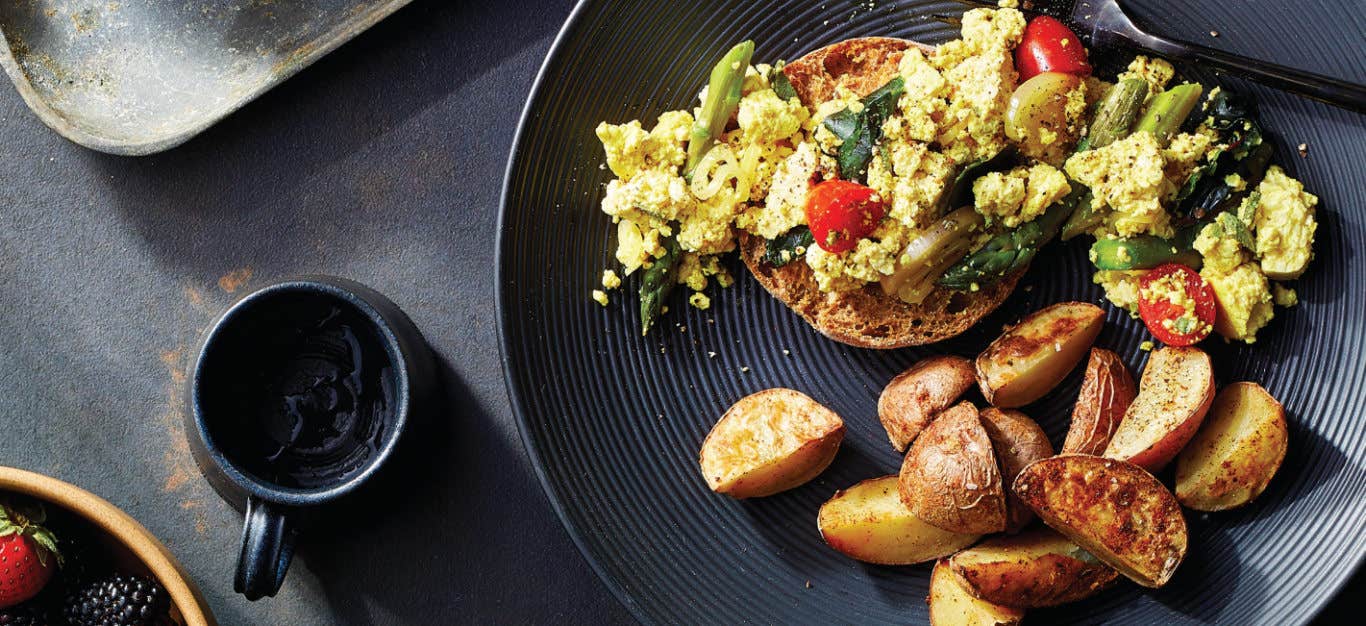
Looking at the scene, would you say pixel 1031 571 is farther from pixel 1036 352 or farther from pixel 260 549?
pixel 260 549

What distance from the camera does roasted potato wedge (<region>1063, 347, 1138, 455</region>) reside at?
2766mm

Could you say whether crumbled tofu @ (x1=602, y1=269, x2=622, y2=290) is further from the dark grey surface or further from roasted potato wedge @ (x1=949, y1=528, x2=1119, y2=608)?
roasted potato wedge @ (x1=949, y1=528, x2=1119, y2=608)

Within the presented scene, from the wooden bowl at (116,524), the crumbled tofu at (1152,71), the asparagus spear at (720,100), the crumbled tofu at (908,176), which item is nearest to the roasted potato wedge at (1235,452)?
the crumbled tofu at (1152,71)

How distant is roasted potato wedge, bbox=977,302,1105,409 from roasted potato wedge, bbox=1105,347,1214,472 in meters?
0.20

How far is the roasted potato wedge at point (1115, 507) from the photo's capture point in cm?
257

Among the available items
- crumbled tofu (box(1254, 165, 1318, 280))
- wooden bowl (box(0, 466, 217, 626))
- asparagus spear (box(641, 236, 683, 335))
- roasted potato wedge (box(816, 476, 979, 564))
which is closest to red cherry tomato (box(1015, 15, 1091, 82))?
crumbled tofu (box(1254, 165, 1318, 280))

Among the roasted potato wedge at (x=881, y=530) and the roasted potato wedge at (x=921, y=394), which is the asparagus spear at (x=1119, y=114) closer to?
the roasted potato wedge at (x=921, y=394)

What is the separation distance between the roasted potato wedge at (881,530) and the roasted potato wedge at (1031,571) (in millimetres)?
85

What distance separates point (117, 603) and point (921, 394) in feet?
7.31

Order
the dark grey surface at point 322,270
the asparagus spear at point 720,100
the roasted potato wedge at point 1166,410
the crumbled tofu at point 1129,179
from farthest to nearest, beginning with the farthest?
1. the dark grey surface at point 322,270
2. the asparagus spear at point 720,100
3. the roasted potato wedge at point 1166,410
4. the crumbled tofu at point 1129,179

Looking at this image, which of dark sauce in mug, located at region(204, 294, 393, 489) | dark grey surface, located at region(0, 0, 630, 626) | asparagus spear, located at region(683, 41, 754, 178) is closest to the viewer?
asparagus spear, located at region(683, 41, 754, 178)

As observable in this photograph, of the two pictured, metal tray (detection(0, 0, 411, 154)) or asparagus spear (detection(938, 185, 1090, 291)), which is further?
metal tray (detection(0, 0, 411, 154))

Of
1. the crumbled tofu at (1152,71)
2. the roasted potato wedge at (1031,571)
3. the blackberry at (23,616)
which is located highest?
the crumbled tofu at (1152,71)

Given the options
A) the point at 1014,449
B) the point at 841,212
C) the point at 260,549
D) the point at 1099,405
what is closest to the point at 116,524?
the point at 260,549
